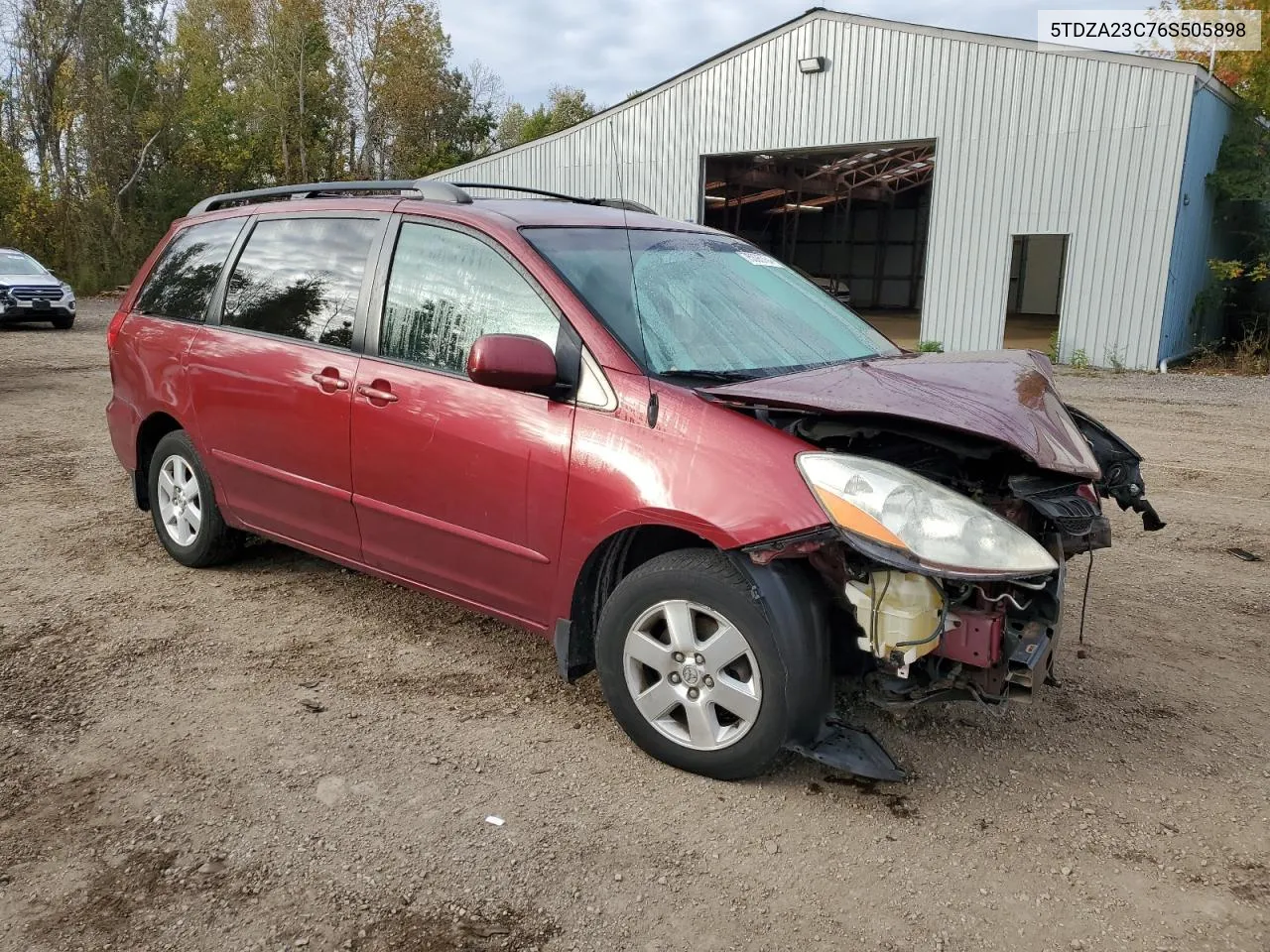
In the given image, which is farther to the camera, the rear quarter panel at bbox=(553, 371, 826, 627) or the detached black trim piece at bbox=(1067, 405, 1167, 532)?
the detached black trim piece at bbox=(1067, 405, 1167, 532)

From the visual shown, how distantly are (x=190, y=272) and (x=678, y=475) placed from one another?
10.4 feet

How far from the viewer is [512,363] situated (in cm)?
302

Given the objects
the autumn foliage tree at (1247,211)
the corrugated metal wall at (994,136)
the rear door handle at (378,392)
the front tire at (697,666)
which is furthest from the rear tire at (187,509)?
the autumn foliage tree at (1247,211)

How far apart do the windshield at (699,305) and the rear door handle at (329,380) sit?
991 mm

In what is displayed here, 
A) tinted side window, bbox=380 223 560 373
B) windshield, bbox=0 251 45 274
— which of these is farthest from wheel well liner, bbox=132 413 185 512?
windshield, bbox=0 251 45 274

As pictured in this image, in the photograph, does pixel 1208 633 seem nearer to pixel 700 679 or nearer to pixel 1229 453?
pixel 700 679

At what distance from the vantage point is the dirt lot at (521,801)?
2.36 meters

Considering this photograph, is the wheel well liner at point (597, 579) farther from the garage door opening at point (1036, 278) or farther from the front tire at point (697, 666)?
the garage door opening at point (1036, 278)

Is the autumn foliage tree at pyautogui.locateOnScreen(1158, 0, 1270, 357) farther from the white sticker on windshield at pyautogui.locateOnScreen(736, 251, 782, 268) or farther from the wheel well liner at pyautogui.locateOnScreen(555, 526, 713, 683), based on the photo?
the wheel well liner at pyautogui.locateOnScreen(555, 526, 713, 683)

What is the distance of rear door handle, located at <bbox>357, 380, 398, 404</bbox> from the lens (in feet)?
11.9

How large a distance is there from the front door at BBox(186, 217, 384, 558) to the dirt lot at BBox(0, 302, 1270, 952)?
1.74 feet

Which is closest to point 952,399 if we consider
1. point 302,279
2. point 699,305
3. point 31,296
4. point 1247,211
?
point 699,305

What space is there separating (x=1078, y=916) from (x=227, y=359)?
3.86 m

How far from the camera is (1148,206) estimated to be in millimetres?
14586
